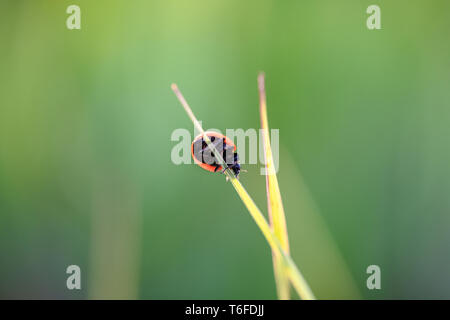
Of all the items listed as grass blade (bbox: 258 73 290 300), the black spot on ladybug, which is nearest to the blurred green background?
the black spot on ladybug

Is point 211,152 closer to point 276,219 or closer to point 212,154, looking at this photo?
point 212,154

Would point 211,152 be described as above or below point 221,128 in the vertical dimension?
below

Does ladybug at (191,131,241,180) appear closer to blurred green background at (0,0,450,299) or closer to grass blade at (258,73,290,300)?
blurred green background at (0,0,450,299)

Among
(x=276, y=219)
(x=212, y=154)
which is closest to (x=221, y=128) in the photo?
(x=212, y=154)
